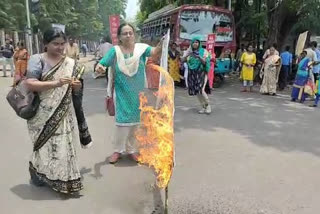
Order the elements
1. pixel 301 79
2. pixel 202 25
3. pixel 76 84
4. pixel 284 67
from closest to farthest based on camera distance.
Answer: pixel 76 84 → pixel 301 79 → pixel 284 67 → pixel 202 25

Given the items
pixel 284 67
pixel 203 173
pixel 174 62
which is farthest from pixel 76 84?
pixel 284 67

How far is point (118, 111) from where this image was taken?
15.3ft

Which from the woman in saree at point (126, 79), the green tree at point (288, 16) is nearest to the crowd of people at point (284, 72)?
the green tree at point (288, 16)

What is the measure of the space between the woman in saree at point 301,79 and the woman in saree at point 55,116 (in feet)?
23.7

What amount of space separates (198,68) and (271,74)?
4287mm

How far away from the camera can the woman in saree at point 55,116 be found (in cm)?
361

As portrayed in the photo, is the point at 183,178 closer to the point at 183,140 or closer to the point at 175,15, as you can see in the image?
the point at 183,140

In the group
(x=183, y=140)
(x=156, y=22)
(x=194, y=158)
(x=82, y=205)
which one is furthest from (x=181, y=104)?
(x=156, y=22)

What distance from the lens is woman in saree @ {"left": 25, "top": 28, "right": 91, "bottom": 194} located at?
11.9 feet

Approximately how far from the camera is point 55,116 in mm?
3697

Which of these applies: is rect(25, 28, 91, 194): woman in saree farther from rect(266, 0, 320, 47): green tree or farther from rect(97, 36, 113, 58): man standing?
rect(266, 0, 320, 47): green tree

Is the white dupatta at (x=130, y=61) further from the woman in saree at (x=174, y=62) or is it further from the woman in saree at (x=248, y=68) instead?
the woman in saree at (x=174, y=62)

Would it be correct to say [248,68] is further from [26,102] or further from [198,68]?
[26,102]

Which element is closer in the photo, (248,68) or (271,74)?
(271,74)
